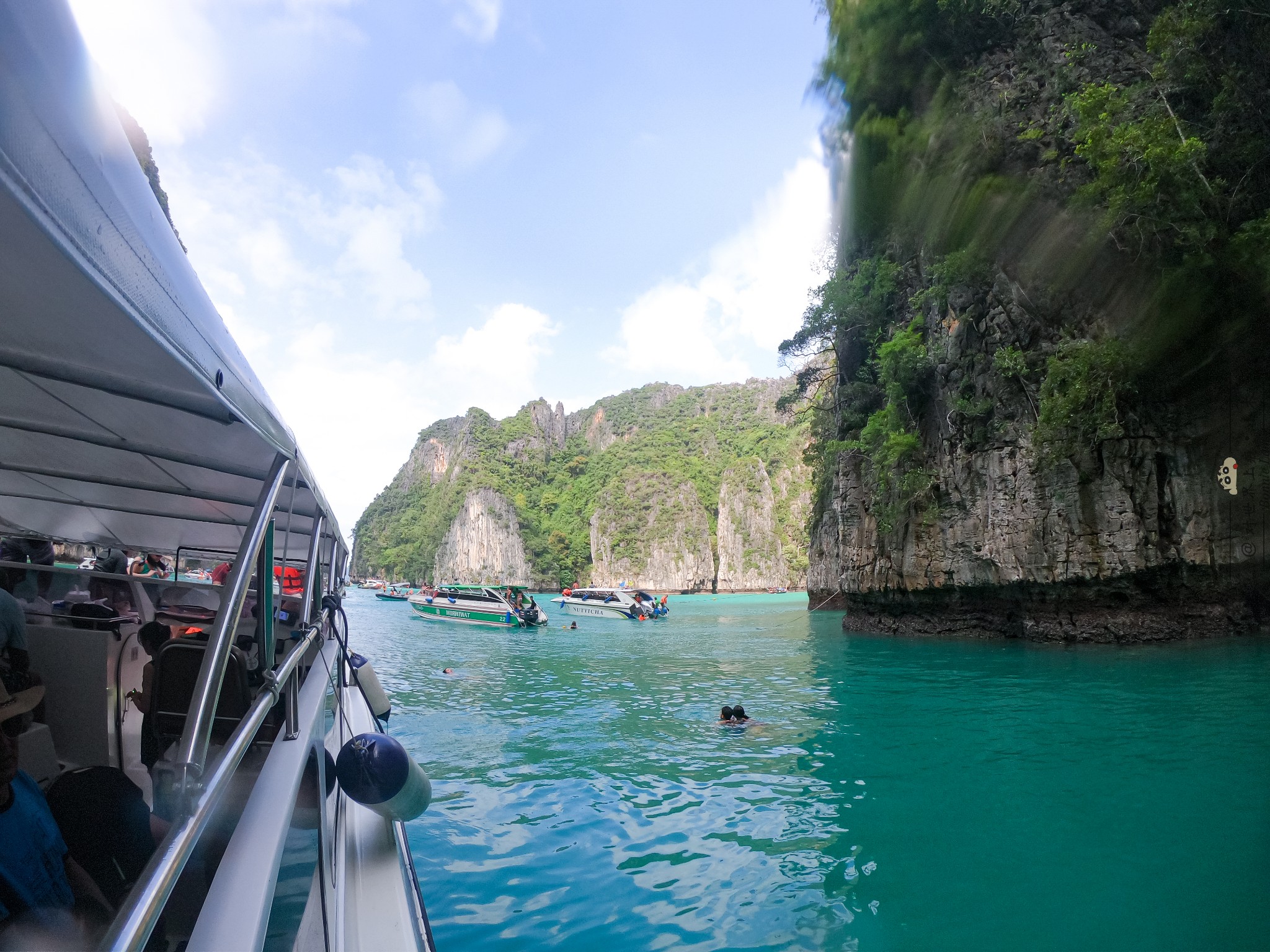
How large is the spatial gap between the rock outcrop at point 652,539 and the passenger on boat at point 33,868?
81830mm

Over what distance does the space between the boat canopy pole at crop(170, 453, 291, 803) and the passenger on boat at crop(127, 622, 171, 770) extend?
3.98ft

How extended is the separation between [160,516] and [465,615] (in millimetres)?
26406

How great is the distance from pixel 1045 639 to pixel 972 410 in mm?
5743

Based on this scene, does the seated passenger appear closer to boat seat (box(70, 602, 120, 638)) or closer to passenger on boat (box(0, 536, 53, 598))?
boat seat (box(70, 602, 120, 638))

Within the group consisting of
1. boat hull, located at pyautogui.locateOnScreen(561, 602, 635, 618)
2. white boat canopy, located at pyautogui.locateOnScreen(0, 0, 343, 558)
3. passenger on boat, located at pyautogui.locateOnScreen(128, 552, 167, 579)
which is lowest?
boat hull, located at pyautogui.locateOnScreen(561, 602, 635, 618)

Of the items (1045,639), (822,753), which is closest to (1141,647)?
(1045,639)

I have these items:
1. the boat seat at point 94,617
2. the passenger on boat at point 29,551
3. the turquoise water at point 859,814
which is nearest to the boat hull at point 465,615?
the turquoise water at point 859,814

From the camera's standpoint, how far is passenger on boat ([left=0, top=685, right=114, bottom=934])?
54.1 inches

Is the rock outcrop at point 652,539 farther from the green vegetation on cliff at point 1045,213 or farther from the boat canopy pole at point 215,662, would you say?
the boat canopy pole at point 215,662

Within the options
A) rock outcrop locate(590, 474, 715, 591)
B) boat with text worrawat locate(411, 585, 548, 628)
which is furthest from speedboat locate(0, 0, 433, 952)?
rock outcrop locate(590, 474, 715, 591)

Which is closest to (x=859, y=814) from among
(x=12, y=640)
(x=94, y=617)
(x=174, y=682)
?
(x=174, y=682)

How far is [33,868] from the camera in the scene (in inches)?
57.7

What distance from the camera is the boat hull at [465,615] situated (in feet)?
90.7

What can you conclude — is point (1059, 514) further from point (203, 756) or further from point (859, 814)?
point (203, 756)
